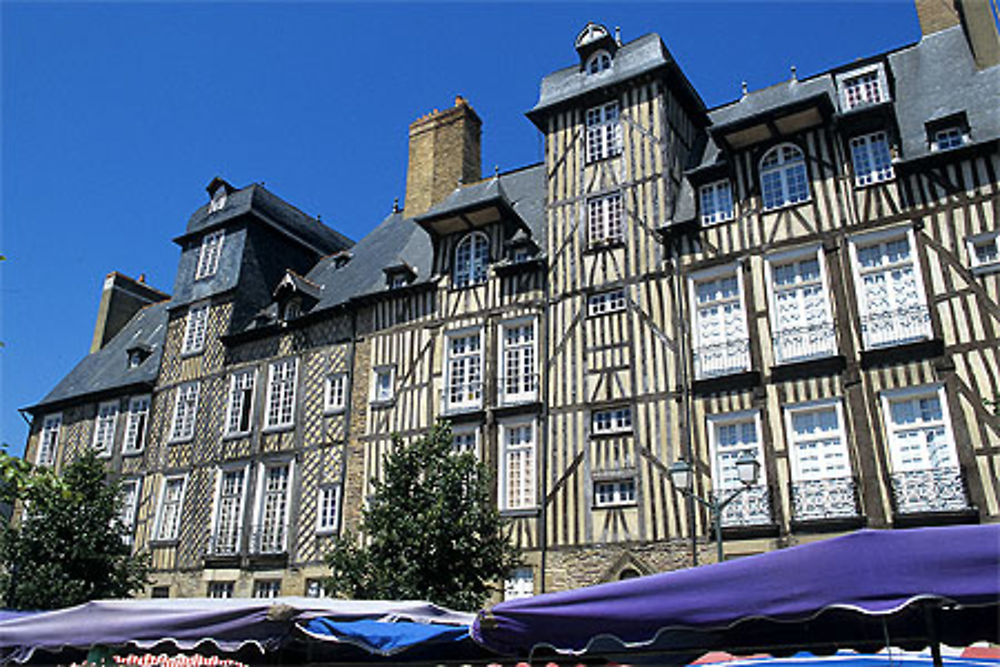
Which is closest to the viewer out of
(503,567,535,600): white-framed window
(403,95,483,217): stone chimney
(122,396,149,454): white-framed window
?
(503,567,535,600): white-framed window

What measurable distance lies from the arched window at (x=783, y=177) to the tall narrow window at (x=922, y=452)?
373cm

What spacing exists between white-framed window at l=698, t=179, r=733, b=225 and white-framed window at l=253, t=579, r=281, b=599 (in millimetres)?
11114

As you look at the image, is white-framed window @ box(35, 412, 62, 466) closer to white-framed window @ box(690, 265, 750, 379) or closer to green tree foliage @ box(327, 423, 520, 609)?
green tree foliage @ box(327, 423, 520, 609)

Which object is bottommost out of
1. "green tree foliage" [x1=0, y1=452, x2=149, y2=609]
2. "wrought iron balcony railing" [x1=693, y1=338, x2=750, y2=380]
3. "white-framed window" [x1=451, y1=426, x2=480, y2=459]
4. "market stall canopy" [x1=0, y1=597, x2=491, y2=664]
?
"market stall canopy" [x1=0, y1=597, x2=491, y2=664]

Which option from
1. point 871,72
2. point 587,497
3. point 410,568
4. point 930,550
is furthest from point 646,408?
point 930,550

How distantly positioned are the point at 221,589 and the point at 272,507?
2.03 metres

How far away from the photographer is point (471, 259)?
17375mm

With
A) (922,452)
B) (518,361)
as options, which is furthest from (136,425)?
(922,452)

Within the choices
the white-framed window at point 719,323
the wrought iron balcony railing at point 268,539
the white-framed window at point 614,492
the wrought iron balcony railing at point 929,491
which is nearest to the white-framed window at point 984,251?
the wrought iron balcony railing at point 929,491

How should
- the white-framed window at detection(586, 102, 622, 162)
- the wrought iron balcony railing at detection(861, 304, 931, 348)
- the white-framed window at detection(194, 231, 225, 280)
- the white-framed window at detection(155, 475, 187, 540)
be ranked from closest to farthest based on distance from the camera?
1. the wrought iron balcony railing at detection(861, 304, 931, 348)
2. the white-framed window at detection(586, 102, 622, 162)
3. the white-framed window at detection(155, 475, 187, 540)
4. the white-framed window at detection(194, 231, 225, 280)

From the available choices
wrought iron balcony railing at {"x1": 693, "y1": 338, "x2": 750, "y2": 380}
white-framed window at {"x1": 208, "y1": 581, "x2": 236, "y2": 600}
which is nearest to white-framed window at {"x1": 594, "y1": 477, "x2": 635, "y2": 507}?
wrought iron balcony railing at {"x1": 693, "y1": 338, "x2": 750, "y2": 380}

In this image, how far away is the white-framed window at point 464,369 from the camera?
53.1 feet

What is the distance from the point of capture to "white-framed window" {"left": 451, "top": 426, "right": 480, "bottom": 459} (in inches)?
618

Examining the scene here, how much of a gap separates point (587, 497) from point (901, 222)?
255 inches
